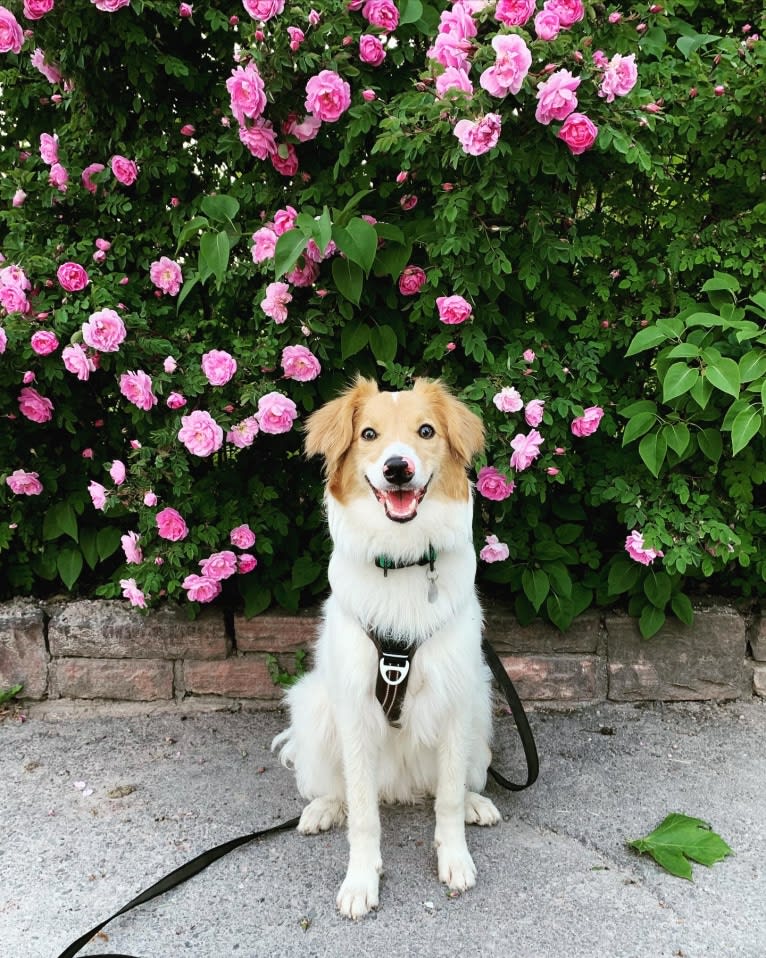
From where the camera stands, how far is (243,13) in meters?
2.97

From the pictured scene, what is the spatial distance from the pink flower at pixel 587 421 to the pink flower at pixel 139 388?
5.52ft

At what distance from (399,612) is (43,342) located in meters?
1.72

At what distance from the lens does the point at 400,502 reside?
7.23ft

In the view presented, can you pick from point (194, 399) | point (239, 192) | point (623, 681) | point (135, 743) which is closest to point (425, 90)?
point (239, 192)

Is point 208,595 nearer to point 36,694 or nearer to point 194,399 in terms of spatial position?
point 194,399

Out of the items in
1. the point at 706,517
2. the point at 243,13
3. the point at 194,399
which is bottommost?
the point at 706,517

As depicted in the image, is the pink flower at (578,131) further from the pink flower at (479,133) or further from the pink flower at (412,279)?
the pink flower at (412,279)

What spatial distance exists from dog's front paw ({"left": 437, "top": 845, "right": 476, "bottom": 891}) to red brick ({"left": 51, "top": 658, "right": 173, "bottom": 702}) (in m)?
1.70

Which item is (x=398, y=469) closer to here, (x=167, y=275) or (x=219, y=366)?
(x=219, y=366)

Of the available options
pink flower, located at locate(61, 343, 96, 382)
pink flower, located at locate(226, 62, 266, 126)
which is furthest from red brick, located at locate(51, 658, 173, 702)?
pink flower, located at locate(226, 62, 266, 126)

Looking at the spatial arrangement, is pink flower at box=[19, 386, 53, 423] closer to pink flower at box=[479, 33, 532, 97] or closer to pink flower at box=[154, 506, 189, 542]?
pink flower at box=[154, 506, 189, 542]

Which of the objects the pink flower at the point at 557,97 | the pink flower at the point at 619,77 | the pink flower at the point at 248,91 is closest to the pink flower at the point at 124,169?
the pink flower at the point at 248,91

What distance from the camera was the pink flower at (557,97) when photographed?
243 centimetres

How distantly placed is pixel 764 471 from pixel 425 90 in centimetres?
206
